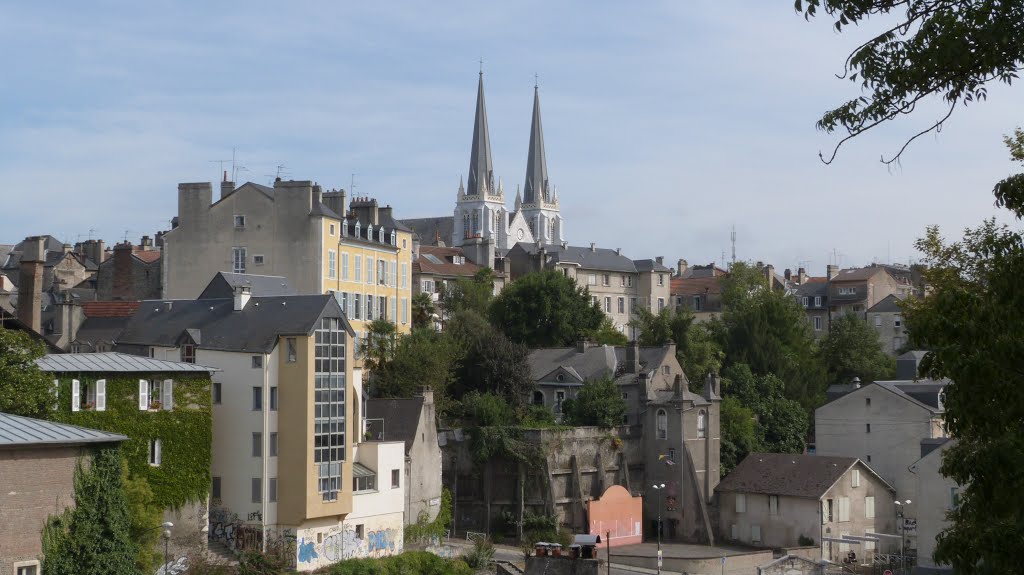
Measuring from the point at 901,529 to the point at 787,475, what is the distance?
566cm

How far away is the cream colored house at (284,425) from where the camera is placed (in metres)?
44.8

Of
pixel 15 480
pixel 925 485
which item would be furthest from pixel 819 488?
pixel 15 480

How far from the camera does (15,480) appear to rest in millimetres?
32656

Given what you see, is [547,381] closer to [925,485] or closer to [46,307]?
[925,485]

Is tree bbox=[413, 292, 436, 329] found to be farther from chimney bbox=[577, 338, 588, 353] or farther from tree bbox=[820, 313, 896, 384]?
tree bbox=[820, 313, 896, 384]

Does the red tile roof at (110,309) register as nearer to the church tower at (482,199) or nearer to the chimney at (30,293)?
the chimney at (30,293)

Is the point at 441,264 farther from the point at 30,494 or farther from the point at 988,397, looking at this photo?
the point at 988,397

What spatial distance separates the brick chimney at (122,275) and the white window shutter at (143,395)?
2554cm

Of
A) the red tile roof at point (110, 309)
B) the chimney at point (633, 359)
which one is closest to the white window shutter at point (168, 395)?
the red tile roof at point (110, 309)

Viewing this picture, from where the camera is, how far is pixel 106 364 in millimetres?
41531

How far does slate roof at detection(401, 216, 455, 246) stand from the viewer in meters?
157

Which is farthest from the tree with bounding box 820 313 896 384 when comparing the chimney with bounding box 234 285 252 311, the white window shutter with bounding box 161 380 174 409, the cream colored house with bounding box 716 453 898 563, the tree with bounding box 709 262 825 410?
the white window shutter with bounding box 161 380 174 409

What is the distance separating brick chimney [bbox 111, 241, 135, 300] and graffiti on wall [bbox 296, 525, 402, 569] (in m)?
24.5

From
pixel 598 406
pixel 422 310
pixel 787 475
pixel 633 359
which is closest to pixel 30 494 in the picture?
pixel 598 406
